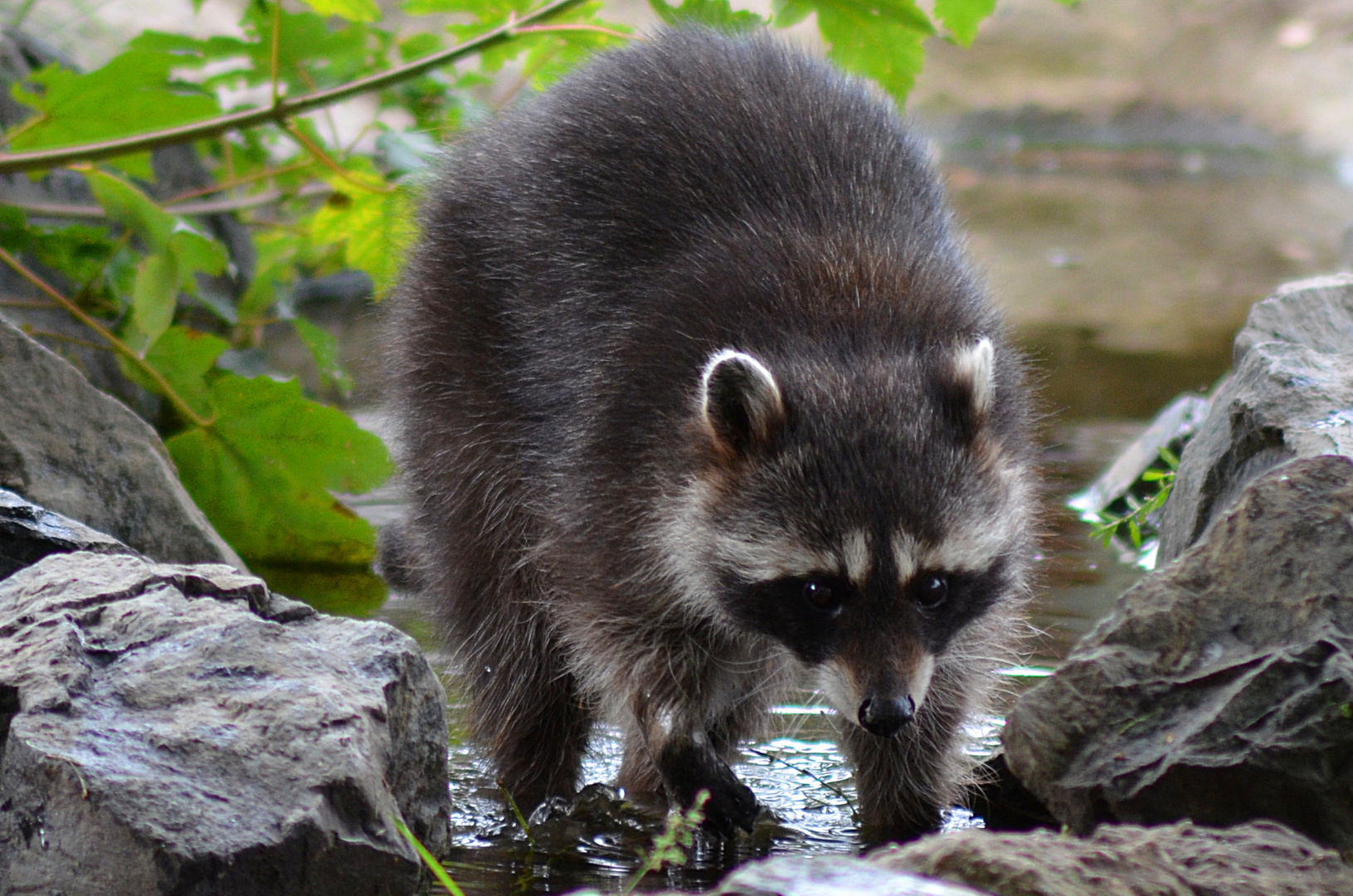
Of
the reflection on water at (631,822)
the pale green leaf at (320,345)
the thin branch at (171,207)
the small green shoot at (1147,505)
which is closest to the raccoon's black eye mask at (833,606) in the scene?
the reflection on water at (631,822)

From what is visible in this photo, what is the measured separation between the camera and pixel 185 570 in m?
3.02

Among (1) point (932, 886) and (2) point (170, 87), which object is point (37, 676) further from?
(2) point (170, 87)

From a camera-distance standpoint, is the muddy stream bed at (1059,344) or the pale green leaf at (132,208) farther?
the pale green leaf at (132,208)

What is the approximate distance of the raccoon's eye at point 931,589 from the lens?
303 cm

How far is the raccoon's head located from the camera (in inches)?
117

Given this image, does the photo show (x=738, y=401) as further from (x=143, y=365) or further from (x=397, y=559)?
(x=143, y=365)

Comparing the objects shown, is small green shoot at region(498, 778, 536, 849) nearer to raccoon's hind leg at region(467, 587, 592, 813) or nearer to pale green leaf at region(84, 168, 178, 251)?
raccoon's hind leg at region(467, 587, 592, 813)

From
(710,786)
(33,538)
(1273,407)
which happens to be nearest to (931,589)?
(710,786)

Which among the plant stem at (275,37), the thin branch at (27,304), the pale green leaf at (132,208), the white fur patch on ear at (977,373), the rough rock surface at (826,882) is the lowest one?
the rough rock surface at (826,882)

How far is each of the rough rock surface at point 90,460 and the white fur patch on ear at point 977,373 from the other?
211 cm

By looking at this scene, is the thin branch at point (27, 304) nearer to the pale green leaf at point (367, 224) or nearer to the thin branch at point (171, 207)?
the thin branch at point (171, 207)

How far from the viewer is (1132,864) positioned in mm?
2217

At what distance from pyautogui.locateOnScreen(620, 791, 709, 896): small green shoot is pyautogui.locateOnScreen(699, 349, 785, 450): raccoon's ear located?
28.4 inches

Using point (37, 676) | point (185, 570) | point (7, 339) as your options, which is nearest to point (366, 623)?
point (185, 570)
